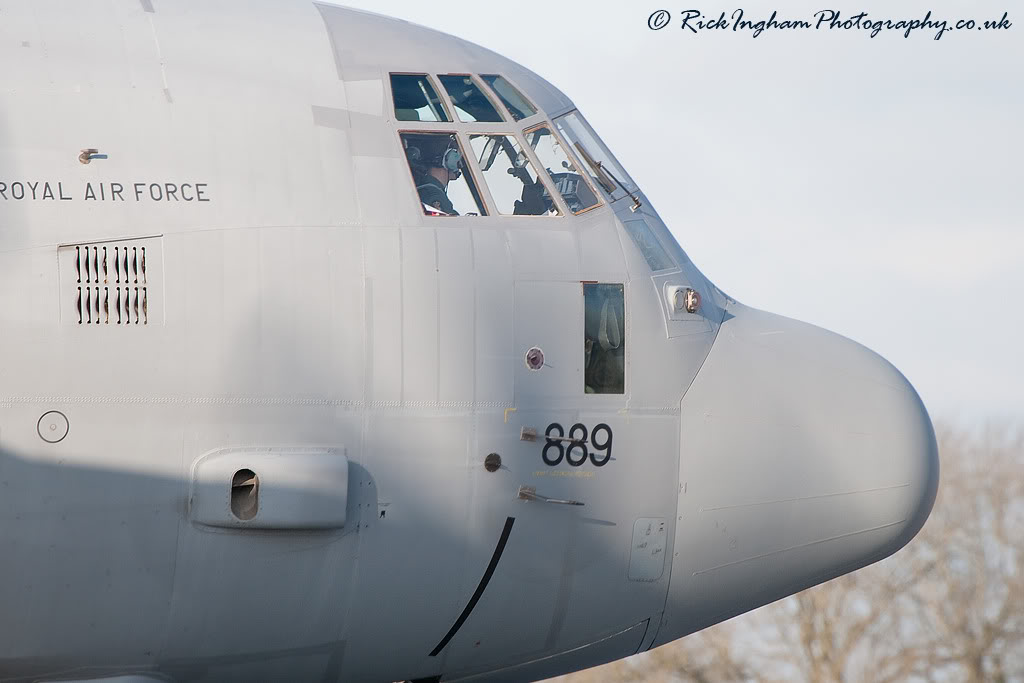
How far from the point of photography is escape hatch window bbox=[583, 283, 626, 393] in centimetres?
820

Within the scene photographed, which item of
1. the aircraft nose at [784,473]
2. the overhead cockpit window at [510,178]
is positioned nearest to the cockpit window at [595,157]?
the overhead cockpit window at [510,178]

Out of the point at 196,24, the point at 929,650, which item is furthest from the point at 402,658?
the point at 929,650

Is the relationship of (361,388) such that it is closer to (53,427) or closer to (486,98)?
(53,427)

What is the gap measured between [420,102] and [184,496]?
2831mm

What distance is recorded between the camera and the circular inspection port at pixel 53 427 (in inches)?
286

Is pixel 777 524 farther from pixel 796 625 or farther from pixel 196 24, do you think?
pixel 796 625

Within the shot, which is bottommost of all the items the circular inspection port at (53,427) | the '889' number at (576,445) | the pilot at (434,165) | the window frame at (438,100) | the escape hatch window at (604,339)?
the '889' number at (576,445)

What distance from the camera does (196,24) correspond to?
8.20 m

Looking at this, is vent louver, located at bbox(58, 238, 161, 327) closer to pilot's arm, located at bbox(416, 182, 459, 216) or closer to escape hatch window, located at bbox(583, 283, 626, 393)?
pilot's arm, located at bbox(416, 182, 459, 216)

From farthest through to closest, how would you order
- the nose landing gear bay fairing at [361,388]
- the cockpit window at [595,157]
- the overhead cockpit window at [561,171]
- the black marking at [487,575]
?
the cockpit window at [595,157] < the overhead cockpit window at [561,171] < the black marking at [487,575] < the nose landing gear bay fairing at [361,388]

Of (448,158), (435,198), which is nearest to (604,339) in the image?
(435,198)

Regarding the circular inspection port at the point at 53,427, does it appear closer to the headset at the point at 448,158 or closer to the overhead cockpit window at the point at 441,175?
the overhead cockpit window at the point at 441,175

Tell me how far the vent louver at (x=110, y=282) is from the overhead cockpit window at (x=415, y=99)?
1.78 m

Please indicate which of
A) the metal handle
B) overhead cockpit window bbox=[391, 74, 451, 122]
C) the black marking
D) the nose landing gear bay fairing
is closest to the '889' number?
the nose landing gear bay fairing
